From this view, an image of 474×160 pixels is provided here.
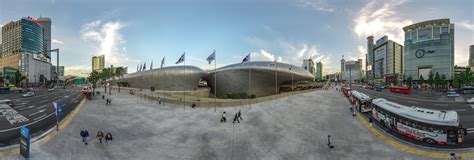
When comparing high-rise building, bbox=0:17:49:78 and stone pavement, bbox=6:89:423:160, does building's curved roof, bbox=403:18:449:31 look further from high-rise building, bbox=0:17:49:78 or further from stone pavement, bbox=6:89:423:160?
high-rise building, bbox=0:17:49:78

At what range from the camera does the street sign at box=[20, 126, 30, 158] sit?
1298cm

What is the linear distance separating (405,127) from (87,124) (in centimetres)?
3309

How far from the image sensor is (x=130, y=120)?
24.9 m

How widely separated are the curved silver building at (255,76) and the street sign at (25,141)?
53.6m

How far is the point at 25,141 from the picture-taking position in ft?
43.6

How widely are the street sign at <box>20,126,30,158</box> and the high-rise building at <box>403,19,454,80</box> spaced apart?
16272cm

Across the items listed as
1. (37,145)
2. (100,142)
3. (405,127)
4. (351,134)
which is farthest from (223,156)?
(405,127)

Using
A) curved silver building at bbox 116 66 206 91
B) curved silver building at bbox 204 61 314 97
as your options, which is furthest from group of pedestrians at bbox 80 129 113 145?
curved silver building at bbox 116 66 206 91

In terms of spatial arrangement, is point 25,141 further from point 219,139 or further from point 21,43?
point 21,43

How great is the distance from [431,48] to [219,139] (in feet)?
499

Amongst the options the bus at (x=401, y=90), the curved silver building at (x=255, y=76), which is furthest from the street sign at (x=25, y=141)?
the bus at (x=401, y=90)

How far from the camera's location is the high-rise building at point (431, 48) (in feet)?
361

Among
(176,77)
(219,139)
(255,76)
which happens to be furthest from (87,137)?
(176,77)

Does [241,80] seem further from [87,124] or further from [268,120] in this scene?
[87,124]
